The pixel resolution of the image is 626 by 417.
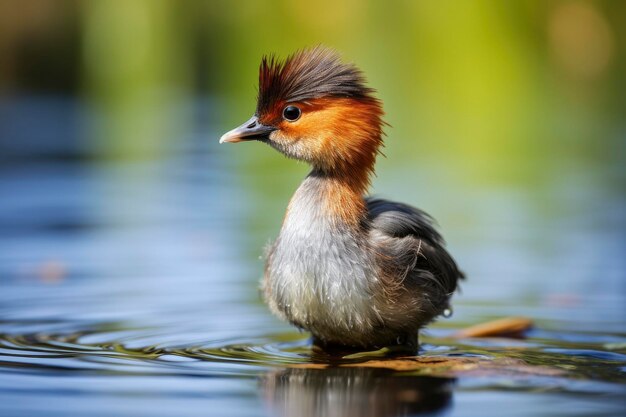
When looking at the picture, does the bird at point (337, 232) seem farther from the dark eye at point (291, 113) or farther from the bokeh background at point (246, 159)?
the bokeh background at point (246, 159)

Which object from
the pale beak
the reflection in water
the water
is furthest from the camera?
the pale beak

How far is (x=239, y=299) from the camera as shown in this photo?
7949 mm

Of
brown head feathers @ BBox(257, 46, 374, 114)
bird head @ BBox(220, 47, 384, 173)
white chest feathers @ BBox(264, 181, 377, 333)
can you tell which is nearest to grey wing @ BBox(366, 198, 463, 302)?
white chest feathers @ BBox(264, 181, 377, 333)

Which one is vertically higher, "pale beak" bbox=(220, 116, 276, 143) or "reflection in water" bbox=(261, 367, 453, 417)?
"pale beak" bbox=(220, 116, 276, 143)

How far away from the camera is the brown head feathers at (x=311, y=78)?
22.1 feet

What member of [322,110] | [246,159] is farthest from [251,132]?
[246,159]

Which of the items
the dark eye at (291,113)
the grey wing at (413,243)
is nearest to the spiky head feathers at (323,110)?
the dark eye at (291,113)

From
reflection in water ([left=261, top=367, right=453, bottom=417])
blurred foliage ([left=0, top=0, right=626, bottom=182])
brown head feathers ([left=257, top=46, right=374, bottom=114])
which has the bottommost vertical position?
reflection in water ([left=261, top=367, right=453, bottom=417])

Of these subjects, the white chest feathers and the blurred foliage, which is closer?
the white chest feathers

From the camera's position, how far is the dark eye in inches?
268

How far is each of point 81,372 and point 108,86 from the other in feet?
57.2

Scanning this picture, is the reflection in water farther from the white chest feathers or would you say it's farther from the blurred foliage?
the blurred foliage

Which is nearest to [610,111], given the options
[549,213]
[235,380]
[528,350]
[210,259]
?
[549,213]

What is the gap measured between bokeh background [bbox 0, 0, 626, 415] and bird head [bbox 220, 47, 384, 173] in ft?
3.82
